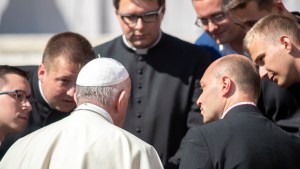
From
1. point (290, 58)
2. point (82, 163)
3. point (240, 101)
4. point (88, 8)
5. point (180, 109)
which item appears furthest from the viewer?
point (88, 8)

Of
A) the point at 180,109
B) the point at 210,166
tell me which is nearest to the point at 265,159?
the point at 210,166

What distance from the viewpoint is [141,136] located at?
28.4 feet

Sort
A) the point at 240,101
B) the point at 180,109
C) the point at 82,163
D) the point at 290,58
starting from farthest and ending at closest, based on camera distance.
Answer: the point at 180,109, the point at 290,58, the point at 240,101, the point at 82,163

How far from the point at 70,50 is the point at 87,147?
7.29ft

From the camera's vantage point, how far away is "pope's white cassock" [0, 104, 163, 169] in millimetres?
6551

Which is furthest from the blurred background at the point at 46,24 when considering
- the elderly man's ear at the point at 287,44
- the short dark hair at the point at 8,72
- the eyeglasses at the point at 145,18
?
the elderly man's ear at the point at 287,44

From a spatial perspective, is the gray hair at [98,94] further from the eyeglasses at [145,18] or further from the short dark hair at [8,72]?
the eyeglasses at [145,18]

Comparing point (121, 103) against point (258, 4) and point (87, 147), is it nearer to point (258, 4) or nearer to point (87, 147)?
point (87, 147)

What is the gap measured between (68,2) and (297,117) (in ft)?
10.8

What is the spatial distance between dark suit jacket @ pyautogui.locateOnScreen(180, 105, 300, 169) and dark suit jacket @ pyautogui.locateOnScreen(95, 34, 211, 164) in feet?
4.89

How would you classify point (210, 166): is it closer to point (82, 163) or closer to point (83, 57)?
point (82, 163)

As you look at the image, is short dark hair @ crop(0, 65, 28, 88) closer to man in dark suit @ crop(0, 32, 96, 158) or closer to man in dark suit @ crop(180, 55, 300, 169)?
man in dark suit @ crop(0, 32, 96, 158)

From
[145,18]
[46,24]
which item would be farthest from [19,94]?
[46,24]

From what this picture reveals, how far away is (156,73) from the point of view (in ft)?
29.2
